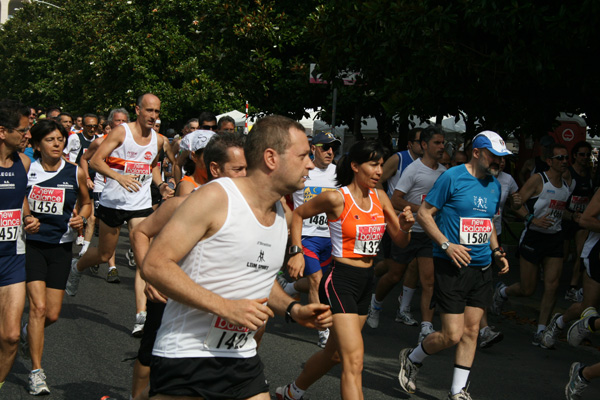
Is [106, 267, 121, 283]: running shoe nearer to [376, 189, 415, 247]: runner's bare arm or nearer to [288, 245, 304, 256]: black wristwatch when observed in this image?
[288, 245, 304, 256]: black wristwatch

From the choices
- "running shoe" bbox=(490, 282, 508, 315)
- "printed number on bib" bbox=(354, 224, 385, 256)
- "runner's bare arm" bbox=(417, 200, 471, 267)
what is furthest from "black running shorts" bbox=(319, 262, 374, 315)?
"running shoe" bbox=(490, 282, 508, 315)

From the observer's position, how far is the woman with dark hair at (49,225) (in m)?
5.60

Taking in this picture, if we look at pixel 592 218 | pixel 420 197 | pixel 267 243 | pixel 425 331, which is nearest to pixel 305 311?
pixel 267 243

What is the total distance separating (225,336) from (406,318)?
5.59 meters

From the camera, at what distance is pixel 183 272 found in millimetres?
2896

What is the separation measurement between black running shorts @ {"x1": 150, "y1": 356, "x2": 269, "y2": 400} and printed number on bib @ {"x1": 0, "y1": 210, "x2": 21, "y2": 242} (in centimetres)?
242

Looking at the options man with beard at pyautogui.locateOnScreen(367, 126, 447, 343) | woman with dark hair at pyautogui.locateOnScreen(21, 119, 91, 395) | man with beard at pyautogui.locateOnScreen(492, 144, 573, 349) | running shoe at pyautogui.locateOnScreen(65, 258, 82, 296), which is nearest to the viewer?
woman with dark hair at pyautogui.locateOnScreen(21, 119, 91, 395)

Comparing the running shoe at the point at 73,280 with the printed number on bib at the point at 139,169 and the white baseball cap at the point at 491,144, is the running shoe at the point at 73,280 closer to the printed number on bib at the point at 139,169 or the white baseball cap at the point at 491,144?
the printed number on bib at the point at 139,169

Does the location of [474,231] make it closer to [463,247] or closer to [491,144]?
[463,247]

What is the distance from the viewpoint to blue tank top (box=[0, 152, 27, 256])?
5.06 metres

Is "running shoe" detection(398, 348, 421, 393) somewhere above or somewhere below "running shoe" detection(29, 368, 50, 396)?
above

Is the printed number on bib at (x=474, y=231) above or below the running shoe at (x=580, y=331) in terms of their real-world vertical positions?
above

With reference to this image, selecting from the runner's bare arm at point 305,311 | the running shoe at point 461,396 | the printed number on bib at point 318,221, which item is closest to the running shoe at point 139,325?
the printed number on bib at point 318,221

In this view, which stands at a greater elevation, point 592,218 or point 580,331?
point 592,218
